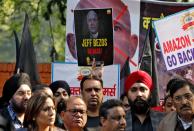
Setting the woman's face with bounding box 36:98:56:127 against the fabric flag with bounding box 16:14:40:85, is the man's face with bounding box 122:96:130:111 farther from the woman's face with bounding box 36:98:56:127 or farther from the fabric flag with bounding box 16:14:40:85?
the woman's face with bounding box 36:98:56:127

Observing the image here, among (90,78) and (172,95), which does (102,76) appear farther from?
(172,95)

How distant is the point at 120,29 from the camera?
1191 cm

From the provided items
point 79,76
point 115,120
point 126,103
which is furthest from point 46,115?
point 79,76

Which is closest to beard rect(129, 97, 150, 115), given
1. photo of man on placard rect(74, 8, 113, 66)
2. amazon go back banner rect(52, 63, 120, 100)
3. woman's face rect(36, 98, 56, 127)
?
woman's face rect(36, 98, 56, 127)

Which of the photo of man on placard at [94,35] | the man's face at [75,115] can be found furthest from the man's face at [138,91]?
the photo of man on placard at [94,35]

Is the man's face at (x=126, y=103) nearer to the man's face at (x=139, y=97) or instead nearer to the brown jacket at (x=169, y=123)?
the man's face at (x=139, y=97)

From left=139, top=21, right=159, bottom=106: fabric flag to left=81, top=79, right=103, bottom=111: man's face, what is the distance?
1.04 m

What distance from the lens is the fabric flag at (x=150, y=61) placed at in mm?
10625

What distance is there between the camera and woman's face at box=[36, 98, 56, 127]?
836cm

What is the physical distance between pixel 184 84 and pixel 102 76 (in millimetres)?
2366

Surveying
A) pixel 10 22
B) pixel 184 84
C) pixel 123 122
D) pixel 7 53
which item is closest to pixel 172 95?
pixel 184 84

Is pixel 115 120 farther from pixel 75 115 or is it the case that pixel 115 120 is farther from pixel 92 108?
pixel 92 108

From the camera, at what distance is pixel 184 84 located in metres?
9.02

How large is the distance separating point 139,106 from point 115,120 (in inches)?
35.7
